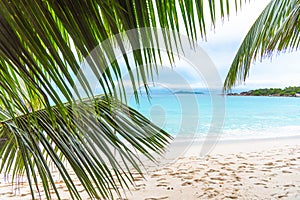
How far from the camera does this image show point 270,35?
1.81 meters

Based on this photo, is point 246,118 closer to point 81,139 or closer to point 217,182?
point 217,182

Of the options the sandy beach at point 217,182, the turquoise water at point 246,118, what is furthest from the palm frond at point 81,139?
the turquoise water at point 246,118

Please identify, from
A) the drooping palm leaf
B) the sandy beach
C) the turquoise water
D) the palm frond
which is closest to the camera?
the palm frond

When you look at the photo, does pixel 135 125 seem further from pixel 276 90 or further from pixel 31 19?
pixel 276 90

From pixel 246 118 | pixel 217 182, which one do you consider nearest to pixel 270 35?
pixel 217 182

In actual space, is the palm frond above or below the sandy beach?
below

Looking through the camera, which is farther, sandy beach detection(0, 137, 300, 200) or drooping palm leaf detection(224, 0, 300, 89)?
sandy beach detection(0, 137, 300, 200)

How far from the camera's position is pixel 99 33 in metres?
0.26

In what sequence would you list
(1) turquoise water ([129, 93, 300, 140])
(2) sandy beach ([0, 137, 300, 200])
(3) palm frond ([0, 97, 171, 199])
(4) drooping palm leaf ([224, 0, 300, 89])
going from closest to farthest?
(3) palm frond ([0, 97, 171, 199]) → (4) drooping palm leaf ([224, 0, 300, 89]) → (2) sandy beach ([0, 137, 300, 200]) → (1) turquoise water ([129, 93, 300, 140])

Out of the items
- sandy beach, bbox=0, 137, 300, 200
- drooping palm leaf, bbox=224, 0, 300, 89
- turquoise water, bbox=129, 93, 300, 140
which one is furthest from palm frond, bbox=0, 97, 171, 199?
turquoise water, bbox=129, 93, 300, 140

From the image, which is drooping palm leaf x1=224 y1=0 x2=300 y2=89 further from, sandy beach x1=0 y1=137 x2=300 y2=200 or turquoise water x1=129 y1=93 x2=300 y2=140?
turquoise water x1=129 y1=93 x2=300 y2=140

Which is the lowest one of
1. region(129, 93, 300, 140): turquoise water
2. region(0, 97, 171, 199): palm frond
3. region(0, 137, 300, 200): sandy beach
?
region(0, 97, 171, 199): palm frond

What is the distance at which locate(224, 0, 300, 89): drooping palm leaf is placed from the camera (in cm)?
157

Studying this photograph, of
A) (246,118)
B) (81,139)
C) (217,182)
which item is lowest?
(81,139)
